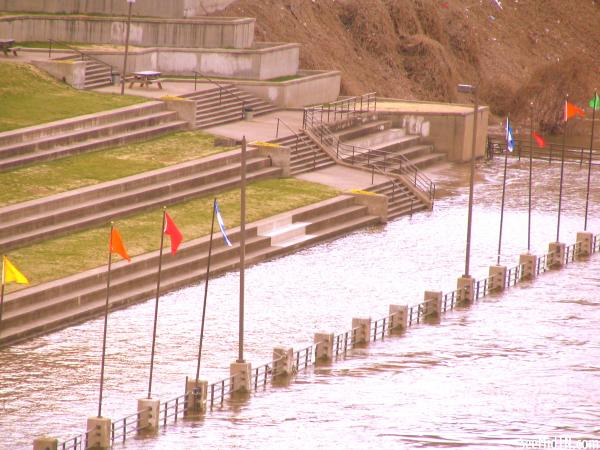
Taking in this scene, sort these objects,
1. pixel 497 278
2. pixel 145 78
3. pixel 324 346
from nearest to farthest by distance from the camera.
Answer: pixel 324 346
pixel 497 278
pixel 145 78

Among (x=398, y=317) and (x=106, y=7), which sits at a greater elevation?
(x=106, y=7)

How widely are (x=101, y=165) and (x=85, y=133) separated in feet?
8.48

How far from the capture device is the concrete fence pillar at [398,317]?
43281mm

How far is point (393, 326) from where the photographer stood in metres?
43.5

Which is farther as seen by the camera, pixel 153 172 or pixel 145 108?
pixel 145 108

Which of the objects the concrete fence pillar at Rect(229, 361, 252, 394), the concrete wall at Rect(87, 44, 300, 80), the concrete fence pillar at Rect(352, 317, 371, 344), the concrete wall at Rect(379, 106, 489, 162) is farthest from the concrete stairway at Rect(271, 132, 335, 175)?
the concrete fence pillar at Rect(229, 361, 252, 394)

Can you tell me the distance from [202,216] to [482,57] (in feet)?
188

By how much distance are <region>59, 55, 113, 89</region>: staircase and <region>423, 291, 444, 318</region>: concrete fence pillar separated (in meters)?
22.9

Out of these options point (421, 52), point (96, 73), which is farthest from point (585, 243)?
point (421, 52)

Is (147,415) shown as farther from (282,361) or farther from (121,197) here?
(121,197)

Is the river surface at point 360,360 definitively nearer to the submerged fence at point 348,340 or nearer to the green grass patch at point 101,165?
the submerged fence at point 348,340

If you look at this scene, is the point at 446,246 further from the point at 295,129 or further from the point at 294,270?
the point at 295,129

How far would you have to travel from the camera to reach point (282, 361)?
3825 centimetres

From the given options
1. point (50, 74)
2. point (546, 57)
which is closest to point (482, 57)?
point (546, 57)
